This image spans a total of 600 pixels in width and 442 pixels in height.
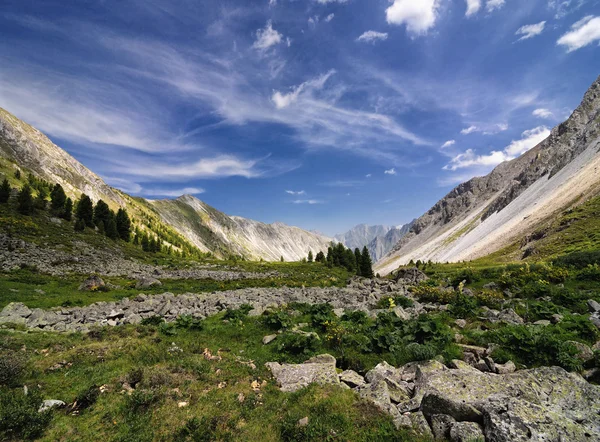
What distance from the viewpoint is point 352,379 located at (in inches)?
476

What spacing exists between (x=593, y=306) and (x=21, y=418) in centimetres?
3213

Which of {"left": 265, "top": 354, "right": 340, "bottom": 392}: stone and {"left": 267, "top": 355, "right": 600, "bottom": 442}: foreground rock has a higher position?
{"left": 265, "top": 354, "right": 340, "bottom": 392}: stone

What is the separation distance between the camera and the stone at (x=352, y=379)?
11852mm

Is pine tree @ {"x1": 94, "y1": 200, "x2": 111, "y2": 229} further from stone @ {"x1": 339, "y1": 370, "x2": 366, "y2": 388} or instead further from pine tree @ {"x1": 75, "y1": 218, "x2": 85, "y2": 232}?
stone @ {"x1": 339, "y1": 370, "x2": 366, "y2": 388}

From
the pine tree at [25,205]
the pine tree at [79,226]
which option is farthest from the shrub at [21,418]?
the pine tree at [79,226]

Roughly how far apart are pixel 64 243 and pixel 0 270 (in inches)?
942

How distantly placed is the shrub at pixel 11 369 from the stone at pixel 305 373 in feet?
32.4

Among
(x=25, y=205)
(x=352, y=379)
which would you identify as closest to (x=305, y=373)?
(x=352, y=379)

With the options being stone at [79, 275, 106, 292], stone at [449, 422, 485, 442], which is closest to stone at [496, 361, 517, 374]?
stone at [449, 422, 485, 442]

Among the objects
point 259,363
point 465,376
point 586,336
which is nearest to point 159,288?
point 259,363

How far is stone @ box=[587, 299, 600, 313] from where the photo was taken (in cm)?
1998

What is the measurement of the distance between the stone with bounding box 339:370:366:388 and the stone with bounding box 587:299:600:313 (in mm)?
19926

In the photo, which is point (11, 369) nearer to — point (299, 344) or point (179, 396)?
point (179, 396)

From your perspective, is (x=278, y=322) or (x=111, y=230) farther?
(x=111, y=230)
